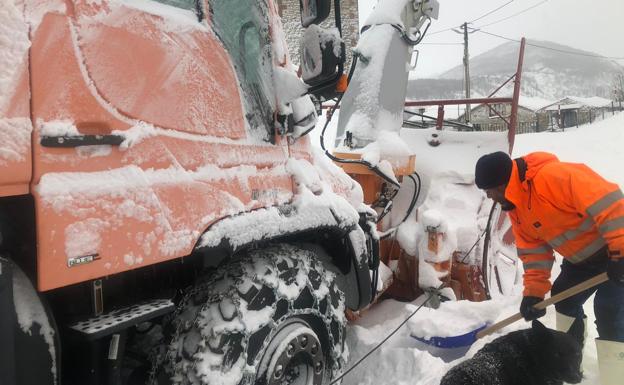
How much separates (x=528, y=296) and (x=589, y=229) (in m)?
0.65

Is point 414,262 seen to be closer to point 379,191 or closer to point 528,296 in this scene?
point 379,191

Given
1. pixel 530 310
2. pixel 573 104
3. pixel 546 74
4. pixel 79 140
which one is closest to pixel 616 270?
pixel 530 310

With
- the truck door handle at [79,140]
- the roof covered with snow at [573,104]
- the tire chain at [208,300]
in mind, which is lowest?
the roof covered with snow at [573,104]

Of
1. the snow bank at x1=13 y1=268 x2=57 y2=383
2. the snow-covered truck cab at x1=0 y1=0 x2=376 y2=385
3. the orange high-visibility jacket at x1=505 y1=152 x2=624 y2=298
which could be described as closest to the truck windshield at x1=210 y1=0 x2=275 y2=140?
the snow-covered truck cab at x1=0 y1=0 x2=376 y2=385

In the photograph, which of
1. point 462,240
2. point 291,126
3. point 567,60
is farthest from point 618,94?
point 567,60

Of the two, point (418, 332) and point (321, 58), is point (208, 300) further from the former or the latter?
point (418, 332)

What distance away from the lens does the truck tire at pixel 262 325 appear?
5.32 ft

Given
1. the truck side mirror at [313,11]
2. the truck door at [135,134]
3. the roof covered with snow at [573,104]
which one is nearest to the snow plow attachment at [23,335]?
the truck door at [135,134]

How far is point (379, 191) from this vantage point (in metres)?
4.66

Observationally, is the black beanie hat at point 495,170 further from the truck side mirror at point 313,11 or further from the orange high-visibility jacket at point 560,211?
the truck side mirror at point 313,11

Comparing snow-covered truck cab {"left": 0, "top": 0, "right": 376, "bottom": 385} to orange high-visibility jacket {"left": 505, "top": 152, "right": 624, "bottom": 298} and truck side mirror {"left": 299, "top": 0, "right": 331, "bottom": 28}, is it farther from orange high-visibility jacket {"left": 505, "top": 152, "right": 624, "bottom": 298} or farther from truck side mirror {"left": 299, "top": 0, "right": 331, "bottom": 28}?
orange high-visibility jacket {"left": 505, "top": 152, "right": 624, "bottom": 298}

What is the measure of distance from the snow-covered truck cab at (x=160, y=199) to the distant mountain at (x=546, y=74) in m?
69.3

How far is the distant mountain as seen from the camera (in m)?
75.9

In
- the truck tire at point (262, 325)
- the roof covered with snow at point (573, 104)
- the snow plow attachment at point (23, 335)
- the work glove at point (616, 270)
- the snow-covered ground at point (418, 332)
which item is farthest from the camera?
the roof covered with snow at point (573, 104)
